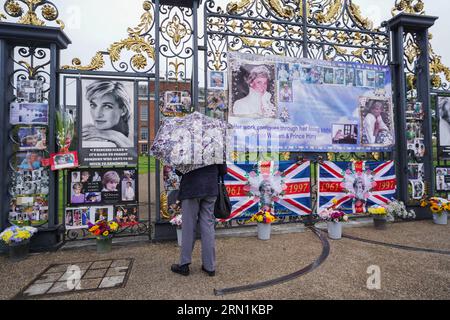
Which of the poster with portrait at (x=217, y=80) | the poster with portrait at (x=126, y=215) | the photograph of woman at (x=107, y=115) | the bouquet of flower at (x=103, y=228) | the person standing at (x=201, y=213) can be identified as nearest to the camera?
the person standing at (x=201, y=213)

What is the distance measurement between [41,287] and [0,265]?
135 centimetres

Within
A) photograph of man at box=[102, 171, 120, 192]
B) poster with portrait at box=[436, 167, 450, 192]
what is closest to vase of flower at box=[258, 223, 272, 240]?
photograph of man at box=[102, 171, 120, 192]

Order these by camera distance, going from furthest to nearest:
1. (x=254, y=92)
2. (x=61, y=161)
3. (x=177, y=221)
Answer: (x=254, y=92), (x=177, y=221), (x=61, y=161)

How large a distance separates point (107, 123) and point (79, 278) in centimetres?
275

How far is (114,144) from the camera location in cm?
498

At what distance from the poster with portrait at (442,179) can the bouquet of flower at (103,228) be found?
8004mm

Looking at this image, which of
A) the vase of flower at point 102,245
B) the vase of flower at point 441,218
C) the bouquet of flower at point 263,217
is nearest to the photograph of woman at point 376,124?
the vase of flower at point 441,218

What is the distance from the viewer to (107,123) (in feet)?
16.3

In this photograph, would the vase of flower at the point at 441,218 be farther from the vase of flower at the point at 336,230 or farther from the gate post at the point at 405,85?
the vase of flower at the point at 336,230

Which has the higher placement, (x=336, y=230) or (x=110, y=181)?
(x=110, y=181)

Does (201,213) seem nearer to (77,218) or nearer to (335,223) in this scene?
(77,218)

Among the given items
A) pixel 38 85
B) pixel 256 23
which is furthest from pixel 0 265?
pixel 256 23

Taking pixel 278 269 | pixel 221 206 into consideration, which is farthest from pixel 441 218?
pixel 221 206

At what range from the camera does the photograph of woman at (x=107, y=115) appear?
491 cm
